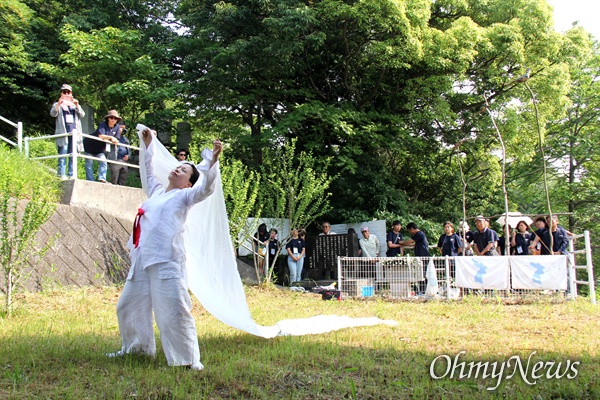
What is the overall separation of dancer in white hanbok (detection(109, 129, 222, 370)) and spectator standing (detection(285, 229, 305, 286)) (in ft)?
29.8

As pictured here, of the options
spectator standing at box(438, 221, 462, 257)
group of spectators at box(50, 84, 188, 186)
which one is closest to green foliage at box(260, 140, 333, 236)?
group of spectators at box(50, 84, 188, 186)

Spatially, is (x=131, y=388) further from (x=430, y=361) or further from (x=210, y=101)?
(x=210, y=101)

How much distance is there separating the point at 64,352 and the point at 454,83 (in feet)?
52.3

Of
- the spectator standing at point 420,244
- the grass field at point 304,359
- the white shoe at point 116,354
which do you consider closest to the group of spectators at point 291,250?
the spectator standing at point 420,244

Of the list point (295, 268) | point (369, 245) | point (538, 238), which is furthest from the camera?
point (295, 268)

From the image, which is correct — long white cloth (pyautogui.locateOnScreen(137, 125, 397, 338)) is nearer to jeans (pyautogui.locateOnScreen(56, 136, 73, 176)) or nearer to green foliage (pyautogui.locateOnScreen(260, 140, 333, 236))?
jeans (pyautogui.locateOnScreen(56, 136, 73, 176))

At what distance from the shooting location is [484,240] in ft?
39.0

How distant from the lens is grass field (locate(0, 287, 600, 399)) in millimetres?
4164

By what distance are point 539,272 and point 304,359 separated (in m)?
6.76

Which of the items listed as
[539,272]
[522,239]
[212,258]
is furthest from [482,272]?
[212,258]

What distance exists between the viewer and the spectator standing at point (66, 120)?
10758 millimetres

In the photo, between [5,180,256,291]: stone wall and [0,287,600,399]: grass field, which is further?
[5,180,256,291]: stone wall

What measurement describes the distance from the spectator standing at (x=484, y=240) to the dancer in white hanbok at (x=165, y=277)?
8.48 metres

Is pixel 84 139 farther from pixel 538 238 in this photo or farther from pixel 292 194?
pixel 538 238
